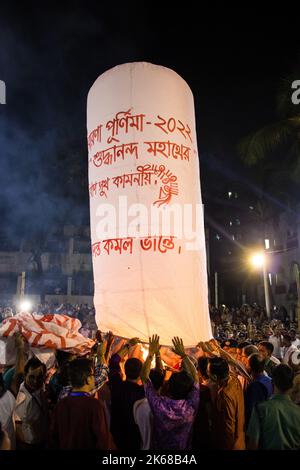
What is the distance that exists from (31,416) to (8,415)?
23 cm

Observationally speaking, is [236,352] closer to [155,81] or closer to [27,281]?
[155,81]

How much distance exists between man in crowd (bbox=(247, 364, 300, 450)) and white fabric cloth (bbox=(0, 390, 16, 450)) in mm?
2140

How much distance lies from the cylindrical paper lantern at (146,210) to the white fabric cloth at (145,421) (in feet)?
4.98

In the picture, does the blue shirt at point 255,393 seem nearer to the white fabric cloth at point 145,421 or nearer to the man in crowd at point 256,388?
the man in crowd at point 256,388

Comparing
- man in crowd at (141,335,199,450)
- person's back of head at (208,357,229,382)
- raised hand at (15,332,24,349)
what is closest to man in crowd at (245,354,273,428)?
person's back of head at (208,357,229,382)

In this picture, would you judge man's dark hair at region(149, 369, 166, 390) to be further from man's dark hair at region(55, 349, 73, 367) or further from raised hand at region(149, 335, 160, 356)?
man's dark hair at region(55, 349, 73, 367)

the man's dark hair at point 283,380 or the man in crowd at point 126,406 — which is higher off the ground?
the man's dark hair at point 283,380

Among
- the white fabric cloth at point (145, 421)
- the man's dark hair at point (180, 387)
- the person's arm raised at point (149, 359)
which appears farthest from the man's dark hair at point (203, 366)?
the white fabric cloth at point (145, 421)

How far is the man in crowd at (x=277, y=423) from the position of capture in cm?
338

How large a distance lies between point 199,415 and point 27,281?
34.1 metres

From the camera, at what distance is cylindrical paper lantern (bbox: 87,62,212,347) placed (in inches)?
206

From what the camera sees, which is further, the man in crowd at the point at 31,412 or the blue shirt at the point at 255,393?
the blue shirt at the point at 255,393

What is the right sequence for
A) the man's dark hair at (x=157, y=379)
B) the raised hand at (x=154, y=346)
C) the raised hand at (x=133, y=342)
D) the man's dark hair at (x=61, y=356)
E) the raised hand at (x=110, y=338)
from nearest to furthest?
the man's dark hair at (x=157, y=379) → the raised hand at (x=154, y=346) → the man's dark hair at (x=61, y=356) → the raised hand at (x=133, y=342) → the raised hand at (x=110, y=338)

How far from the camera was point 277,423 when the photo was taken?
3387 millimetres
